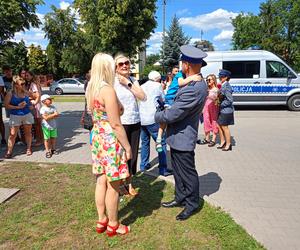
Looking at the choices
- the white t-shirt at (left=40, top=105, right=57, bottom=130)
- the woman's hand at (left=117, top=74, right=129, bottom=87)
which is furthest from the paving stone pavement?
the woman's hand at (left=117, top=74, right=129, bottom=87)

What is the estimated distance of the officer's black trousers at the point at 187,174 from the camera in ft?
12.7

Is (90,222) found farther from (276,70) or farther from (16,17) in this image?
(276,70)

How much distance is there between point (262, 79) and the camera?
13570 mm

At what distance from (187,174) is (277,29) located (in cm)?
3574

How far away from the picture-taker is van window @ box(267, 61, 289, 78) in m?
13.5

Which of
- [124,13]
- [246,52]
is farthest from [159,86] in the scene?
[124,13]

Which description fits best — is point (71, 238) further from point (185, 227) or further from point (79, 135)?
point (79, 135)

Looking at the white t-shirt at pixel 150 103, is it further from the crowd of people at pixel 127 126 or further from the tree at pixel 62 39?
the tree at pixel 62 39

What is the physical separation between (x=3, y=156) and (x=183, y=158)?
4683 millimetres

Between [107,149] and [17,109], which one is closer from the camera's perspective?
[107,149]

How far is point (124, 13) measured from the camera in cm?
2719

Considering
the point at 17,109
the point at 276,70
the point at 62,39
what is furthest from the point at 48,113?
the point at 62,39

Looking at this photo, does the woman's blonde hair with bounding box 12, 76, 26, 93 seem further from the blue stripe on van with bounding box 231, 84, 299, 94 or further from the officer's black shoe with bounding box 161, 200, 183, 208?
the blue stripe on van with bounding box 231, 84, 299, 94

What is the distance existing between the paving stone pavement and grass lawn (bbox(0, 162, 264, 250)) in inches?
13.5
